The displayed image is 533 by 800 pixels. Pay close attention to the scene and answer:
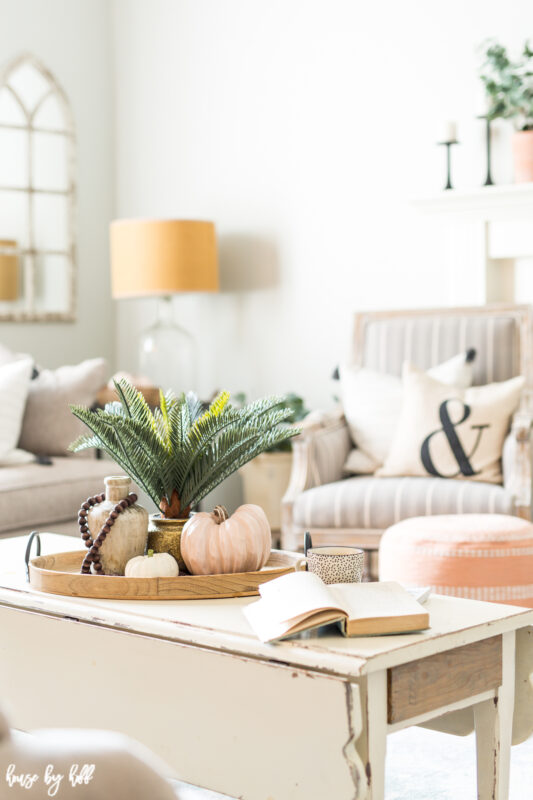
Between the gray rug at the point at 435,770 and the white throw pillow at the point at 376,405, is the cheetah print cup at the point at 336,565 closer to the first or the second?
the gray rug at the point at 435,770

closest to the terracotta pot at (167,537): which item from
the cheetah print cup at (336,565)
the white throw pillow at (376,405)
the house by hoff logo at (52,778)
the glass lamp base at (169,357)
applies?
the cheetah print cup at (336,565)

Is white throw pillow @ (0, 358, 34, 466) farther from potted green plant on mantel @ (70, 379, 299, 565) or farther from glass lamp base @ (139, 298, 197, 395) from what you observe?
potted green plant on mantel @ (70, 379, 299, 565)

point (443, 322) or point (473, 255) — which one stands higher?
point (473, 255)

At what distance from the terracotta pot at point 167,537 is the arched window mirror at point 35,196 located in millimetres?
3324

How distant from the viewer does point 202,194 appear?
518 cm

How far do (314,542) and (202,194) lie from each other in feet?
7.61

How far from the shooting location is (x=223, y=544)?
1.81 m

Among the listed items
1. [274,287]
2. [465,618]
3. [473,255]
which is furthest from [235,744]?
[274,287]

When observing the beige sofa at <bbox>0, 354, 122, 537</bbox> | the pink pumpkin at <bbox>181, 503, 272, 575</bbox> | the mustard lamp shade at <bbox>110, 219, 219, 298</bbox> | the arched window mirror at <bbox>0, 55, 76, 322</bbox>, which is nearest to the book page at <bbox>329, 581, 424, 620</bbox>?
the pink pumpkin at <bbox>181, 503, 272, 575</bbox>

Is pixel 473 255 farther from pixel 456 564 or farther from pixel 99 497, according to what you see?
pixel 99 497

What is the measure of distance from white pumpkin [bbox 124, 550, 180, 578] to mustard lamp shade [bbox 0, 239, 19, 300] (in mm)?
3462

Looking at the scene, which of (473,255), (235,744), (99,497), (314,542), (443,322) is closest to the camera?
(235,744)

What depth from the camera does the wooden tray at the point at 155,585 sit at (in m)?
1.77

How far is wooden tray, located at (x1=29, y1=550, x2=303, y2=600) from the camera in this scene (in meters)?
1.77
